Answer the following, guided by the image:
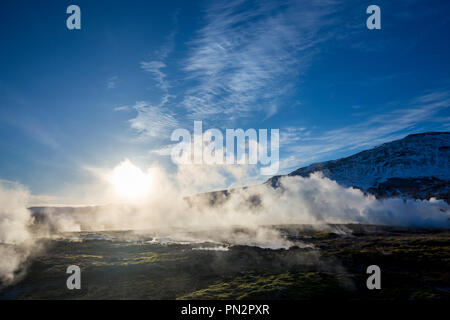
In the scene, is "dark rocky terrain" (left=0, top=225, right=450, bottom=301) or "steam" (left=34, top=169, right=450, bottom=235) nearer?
"dark rocky terrain" (left=0, top=225, right=450, bottom=301)

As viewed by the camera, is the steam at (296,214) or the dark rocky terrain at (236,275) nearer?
the dark rocky terrain at (236,275)

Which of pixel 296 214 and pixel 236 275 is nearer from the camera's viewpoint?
pixel 236 275
